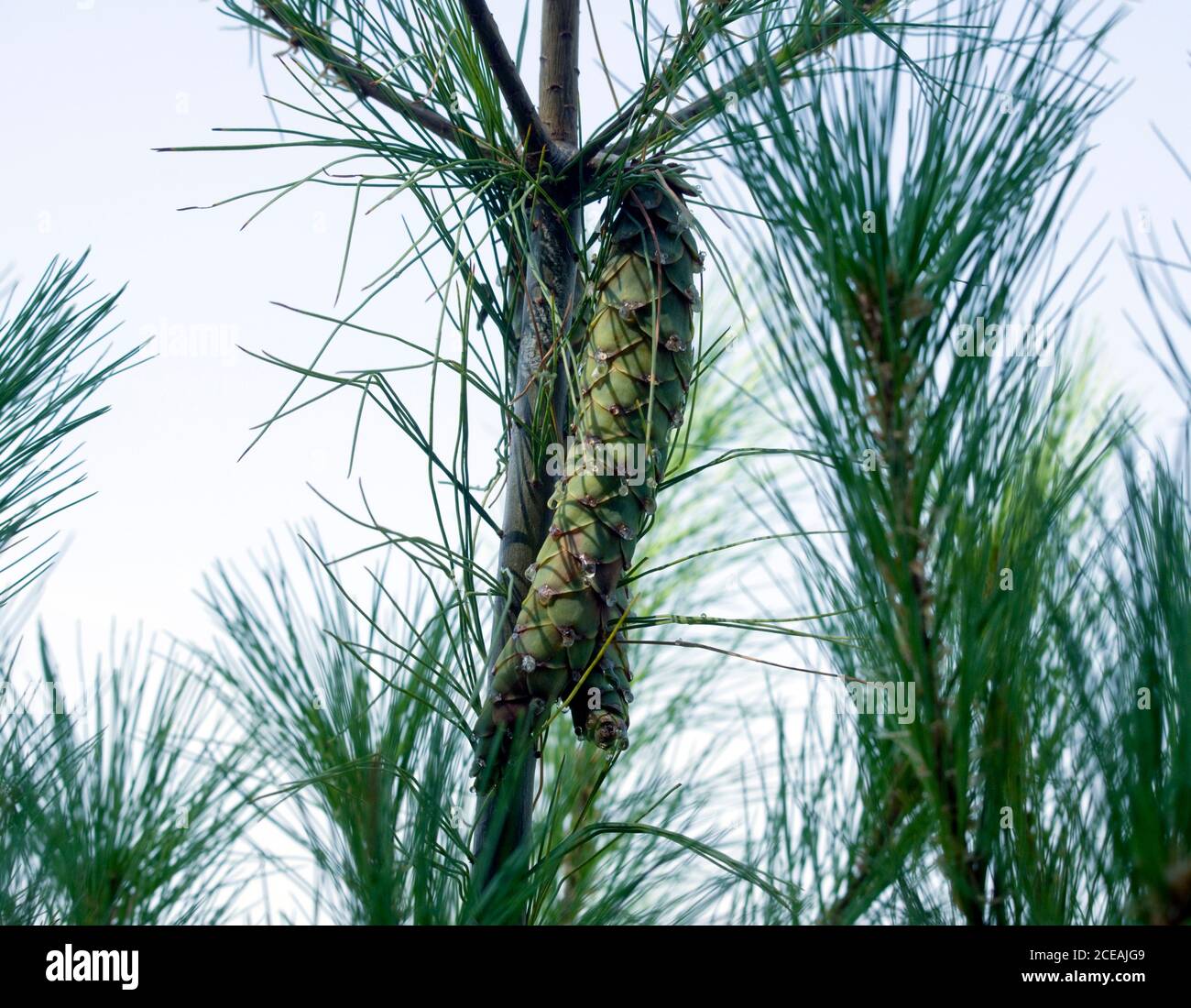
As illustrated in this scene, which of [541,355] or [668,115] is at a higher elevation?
[668,115]

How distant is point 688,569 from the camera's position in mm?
1250

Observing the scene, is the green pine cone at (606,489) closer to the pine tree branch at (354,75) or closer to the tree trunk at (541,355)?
the tree trunk at (541,355)

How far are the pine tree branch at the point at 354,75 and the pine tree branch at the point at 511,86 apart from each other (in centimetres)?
5

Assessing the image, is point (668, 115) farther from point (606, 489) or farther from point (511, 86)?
point (606, 489)

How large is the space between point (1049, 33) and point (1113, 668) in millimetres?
244

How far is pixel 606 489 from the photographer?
1.88ft

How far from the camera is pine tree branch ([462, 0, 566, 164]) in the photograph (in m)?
0.60

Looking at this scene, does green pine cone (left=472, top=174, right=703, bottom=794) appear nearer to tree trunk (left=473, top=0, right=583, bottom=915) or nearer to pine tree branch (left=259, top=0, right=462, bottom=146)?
tree trunk (left=473, top=0, right=583, bottom=915)

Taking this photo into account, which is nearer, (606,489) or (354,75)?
(606,489)

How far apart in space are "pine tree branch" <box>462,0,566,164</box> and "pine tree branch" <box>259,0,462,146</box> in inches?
1.8

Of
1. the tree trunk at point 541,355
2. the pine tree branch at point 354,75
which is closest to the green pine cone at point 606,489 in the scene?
the tree trunk at point 541,355

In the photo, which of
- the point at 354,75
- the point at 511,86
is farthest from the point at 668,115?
the point at 354,75

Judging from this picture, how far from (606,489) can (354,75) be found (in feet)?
1.05

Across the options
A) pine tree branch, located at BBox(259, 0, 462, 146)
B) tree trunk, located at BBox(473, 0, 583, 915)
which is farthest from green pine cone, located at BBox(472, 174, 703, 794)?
pine tree branch, located at BBox(259, 0, 462, 146)
